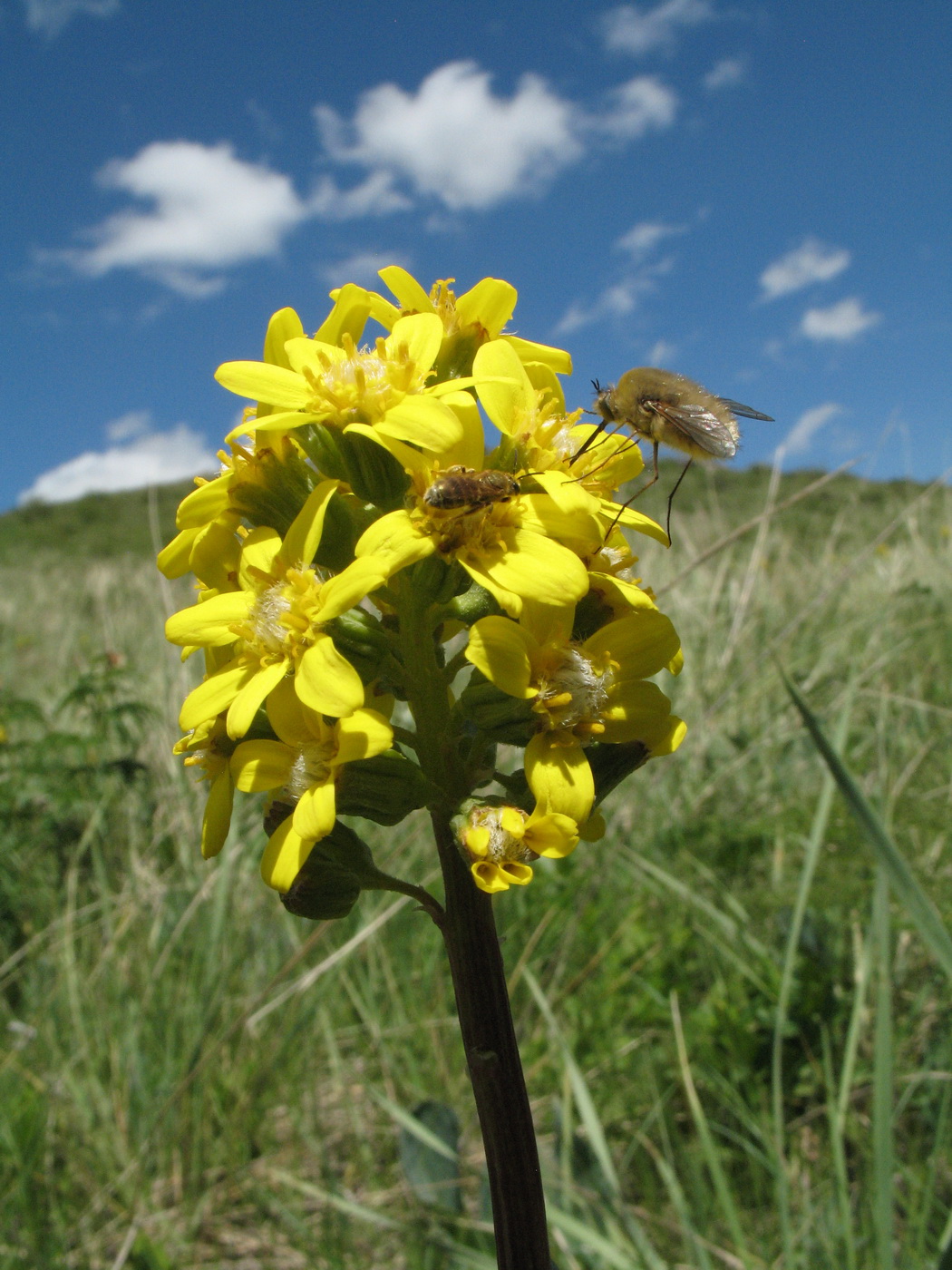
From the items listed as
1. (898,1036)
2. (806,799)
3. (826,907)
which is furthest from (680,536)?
(898,1036)

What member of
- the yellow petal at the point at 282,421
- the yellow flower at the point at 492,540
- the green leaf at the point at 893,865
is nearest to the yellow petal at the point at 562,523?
the yellow flower at the point at 492,540

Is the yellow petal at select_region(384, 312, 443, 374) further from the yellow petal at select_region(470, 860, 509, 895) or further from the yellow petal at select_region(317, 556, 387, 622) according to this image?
the yellow petal at select_region(470, 860, 509, 895)

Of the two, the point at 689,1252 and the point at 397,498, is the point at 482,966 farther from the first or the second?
the point at 689,1252

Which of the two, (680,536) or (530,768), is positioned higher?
(680,536)

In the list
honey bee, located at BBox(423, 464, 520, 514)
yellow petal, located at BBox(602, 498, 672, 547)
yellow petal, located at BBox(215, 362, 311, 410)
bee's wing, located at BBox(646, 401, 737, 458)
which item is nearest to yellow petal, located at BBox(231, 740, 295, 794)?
honey bee, located at BBox(423, 464, 520, 514)

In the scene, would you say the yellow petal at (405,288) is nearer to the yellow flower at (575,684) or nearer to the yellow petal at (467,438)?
the yellow petal at (467,438)

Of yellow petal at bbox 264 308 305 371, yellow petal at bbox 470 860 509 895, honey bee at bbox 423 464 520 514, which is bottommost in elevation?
yellow petal at bbox 470 860 509 895

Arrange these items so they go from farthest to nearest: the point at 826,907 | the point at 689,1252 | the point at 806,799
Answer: the point at 806,799
the point at 826,907
the point at 689,1252

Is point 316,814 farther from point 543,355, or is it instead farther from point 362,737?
point 543,355
